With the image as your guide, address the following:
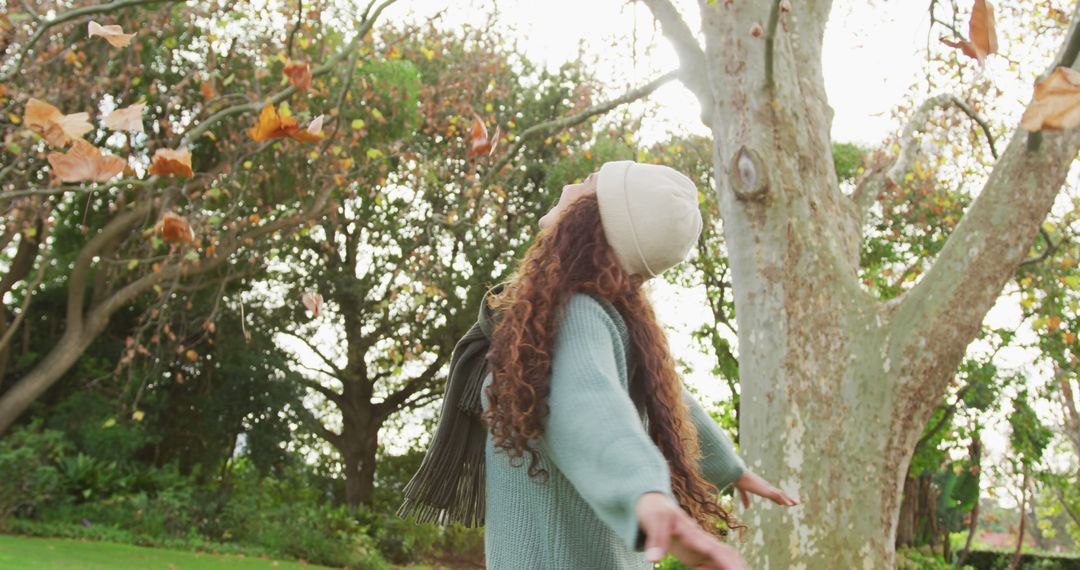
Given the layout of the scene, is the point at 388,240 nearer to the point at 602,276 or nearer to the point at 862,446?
the point at 862,446

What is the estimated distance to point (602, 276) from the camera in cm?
183

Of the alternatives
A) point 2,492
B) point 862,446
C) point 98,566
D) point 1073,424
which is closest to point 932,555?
point 1073,424

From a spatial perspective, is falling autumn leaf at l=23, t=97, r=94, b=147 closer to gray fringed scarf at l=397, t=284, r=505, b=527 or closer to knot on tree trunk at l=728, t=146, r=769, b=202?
gray fringed scarf at l=397, t=284, r=505, b=527

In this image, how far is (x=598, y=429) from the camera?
1.53 metres

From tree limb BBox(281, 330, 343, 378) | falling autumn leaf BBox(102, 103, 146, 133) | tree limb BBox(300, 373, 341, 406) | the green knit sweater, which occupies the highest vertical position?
tree limb BBox(281, 330, 343, 378)

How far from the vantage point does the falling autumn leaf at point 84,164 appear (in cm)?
325

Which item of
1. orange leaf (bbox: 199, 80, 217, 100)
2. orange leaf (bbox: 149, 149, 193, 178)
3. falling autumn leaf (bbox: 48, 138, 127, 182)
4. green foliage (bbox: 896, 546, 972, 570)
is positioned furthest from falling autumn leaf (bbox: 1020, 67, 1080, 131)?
green foliage (bbox: 896, 546, 972, 570)

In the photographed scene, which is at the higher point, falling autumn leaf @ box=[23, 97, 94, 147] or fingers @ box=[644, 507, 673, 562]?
falling autumn leaf @ box=[23, 97, 94, 147]

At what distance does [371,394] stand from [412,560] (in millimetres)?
3887

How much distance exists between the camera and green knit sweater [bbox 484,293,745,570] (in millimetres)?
1461

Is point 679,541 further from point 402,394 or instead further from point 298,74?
Answer: point 402,394

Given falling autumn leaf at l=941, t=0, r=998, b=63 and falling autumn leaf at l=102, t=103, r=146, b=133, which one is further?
falling autumn leaf at l=102, t=103, r=146, b=133

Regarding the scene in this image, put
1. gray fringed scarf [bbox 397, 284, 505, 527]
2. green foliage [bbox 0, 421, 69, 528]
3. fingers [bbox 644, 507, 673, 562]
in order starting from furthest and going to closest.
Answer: green foliage [bbox 0, 421, 69, 528]
gray fringed scarf [bbox 397, 284, 505, 527]
fingers [bbox 644, 507, 673, 562]

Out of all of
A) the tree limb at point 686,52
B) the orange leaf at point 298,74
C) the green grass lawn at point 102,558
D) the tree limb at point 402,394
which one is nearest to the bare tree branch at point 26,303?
the green grass lawn at point 102,558
